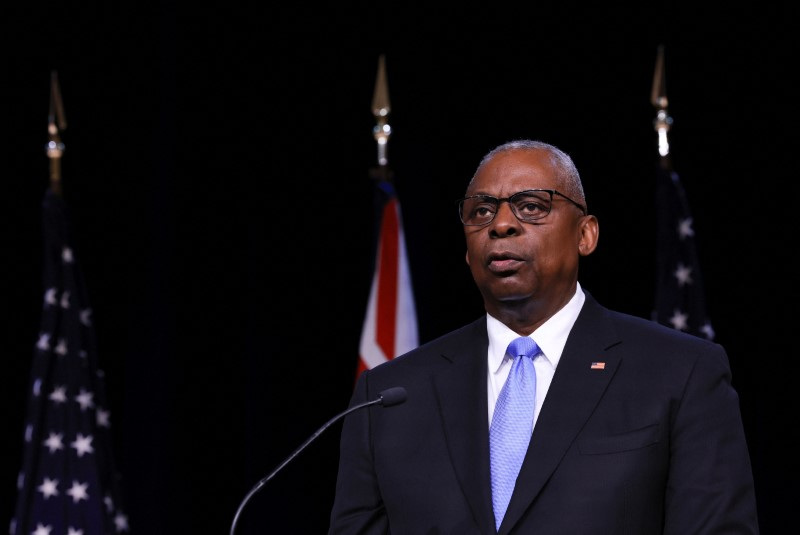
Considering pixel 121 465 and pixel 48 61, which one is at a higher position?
pixel 48 61

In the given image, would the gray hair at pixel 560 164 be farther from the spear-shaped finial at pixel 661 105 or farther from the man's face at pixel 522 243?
the spear-shaped finial at pixel 661 105

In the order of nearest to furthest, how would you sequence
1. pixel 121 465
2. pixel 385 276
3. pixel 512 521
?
1. pixel 512 521
2. pixel 385 276
3. pixel 121 465

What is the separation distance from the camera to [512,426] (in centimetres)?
196

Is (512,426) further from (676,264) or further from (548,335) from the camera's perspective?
(676,264)

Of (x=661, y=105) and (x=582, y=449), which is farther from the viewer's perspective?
(x=661, y=105)

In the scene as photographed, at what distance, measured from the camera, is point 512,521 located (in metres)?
1.81

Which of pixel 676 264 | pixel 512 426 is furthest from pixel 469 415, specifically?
pixel 676 264

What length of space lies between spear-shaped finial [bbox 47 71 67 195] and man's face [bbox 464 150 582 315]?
2.98 meters

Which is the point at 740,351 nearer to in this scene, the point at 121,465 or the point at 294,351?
the point at 294,351

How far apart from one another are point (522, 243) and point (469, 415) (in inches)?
13.5

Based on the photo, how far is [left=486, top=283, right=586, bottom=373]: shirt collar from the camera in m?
2.09

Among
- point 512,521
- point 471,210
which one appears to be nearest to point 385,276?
point 471,210

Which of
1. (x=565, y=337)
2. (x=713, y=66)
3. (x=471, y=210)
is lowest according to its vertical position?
(x=565, y=337)

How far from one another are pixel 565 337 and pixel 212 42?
134 inches
